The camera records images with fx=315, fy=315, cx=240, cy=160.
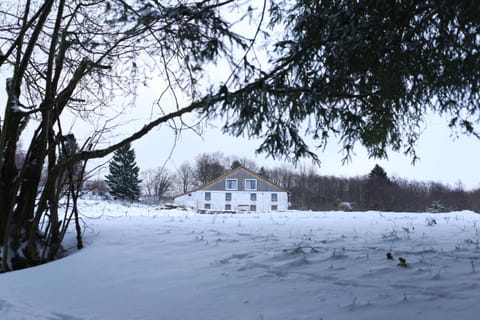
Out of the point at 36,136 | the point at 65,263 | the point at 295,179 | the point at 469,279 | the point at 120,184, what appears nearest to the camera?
the point at 469,279

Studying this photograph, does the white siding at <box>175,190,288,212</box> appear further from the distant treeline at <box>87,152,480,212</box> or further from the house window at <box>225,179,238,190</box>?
the distant treeline at <box>87,152,480,212</box>

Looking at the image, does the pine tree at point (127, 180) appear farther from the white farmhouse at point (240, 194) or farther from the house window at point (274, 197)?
the house window at point (274, 197)

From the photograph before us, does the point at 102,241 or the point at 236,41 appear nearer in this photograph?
the point at 236,41

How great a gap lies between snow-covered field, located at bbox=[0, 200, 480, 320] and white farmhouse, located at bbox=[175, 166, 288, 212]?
2602 cm

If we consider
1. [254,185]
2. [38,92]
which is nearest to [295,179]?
[254,185]

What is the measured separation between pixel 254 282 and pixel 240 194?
1103 inches

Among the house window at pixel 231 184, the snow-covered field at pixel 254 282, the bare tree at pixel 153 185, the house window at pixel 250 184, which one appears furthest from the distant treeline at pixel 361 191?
the snow-covered field at pixel 254 282

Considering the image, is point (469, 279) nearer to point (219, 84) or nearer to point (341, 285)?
point (341, 285)

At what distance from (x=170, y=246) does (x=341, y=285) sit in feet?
7.85

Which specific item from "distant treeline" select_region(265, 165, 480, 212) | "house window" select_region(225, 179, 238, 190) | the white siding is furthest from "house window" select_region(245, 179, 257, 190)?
"distant treeline" select_region(265, 165, 480, 212)

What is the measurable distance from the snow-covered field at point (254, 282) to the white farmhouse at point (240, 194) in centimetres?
2602

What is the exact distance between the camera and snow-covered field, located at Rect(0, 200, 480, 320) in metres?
2.09

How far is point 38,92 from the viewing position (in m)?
5.48

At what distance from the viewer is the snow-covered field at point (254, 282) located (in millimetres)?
2092
